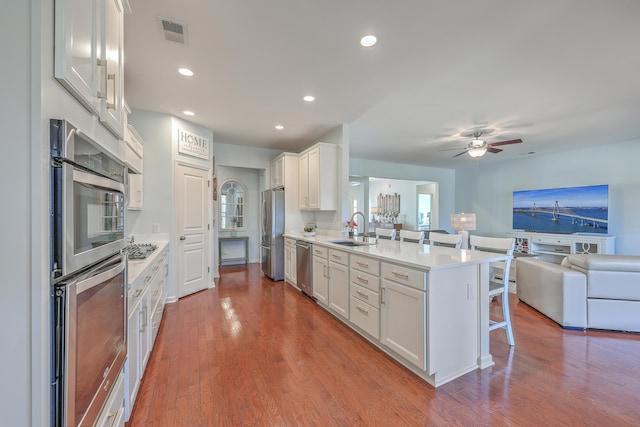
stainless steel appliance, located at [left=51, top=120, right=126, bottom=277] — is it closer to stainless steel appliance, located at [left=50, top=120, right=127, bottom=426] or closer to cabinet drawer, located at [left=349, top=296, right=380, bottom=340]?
stainless steel appliance, located at [left=50, top=120, right=127, bottom=426]

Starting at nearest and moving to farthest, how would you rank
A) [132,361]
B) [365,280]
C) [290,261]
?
[132,361] < [365,280] < [290,261]

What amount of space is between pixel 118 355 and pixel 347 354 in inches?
70.3

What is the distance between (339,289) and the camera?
10.2 feet

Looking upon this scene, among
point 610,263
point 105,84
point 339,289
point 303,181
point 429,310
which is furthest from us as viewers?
point 303,181

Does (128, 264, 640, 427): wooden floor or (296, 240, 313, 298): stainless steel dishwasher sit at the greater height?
(296, 240, 313, 298): stainless steel dishwasher

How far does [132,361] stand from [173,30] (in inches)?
93.4

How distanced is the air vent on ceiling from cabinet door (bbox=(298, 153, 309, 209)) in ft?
9.02

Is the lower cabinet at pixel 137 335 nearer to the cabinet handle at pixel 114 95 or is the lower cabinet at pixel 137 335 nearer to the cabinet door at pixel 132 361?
the cabinet door at pixel 132 361

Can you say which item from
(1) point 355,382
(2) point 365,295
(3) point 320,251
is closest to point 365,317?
(2) point 365,295

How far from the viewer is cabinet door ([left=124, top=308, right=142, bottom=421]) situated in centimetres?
153

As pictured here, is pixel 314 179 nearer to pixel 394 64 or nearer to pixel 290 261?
pixel 290 261

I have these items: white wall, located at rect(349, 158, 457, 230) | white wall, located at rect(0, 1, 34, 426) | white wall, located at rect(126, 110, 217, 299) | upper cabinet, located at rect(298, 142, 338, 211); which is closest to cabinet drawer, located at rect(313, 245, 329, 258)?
upper cabinet, located at rect(298, 142, 338, 211)

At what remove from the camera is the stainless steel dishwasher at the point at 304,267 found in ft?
12.6

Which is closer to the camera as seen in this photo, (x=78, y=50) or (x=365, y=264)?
(x=78, y=50)
